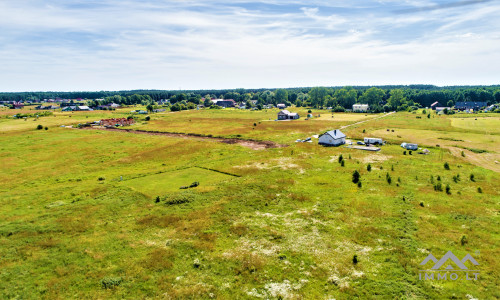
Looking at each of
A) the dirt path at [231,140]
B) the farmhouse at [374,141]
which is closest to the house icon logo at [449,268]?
the dirt path at [231,140]

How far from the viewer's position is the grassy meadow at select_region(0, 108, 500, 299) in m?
23.6

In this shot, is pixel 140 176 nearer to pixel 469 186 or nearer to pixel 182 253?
pixel 182 253

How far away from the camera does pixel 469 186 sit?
4544cm

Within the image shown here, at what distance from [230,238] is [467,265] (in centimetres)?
2395

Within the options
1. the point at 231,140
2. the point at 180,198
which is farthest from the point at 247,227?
the point at 231,140

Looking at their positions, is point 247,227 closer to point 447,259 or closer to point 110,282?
point 110,282

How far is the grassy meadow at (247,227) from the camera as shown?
23.6 m

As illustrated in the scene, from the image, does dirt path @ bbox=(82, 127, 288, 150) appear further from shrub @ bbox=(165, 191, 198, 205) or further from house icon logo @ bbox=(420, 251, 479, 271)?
house icon logo @ bbox=(420, 251, 479, 271)

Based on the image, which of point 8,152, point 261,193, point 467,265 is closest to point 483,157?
point 467,265

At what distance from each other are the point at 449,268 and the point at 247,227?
69.2 feet

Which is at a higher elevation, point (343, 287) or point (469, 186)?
point (469, 186)

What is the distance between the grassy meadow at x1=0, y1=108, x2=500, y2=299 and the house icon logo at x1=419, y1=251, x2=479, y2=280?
72 centimetres

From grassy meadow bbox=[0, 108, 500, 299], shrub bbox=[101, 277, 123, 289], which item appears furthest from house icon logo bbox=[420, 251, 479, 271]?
shrub bbox=[101, 277, 123, 289]

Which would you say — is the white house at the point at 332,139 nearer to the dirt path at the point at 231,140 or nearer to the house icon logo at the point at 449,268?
the dirt path at the point at 231,140
